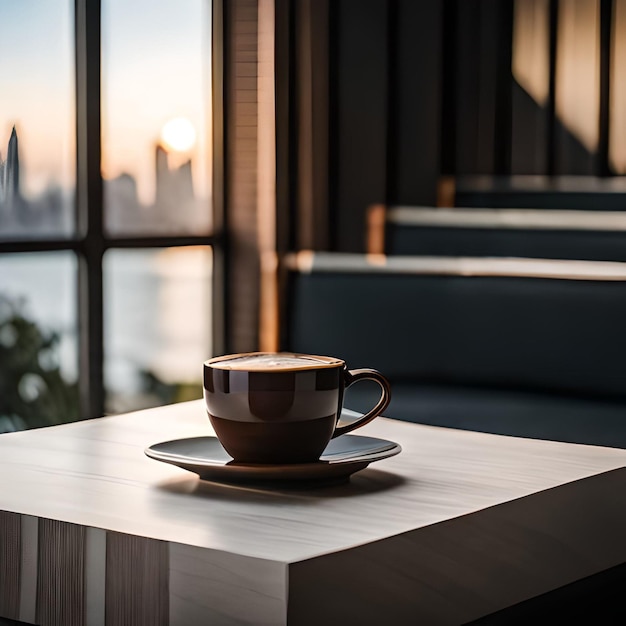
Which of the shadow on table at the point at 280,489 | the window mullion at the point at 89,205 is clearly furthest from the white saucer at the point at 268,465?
the window mullion at the point at 89,205

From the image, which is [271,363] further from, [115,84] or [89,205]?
[115,84]

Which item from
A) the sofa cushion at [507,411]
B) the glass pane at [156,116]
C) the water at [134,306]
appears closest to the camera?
the sofa cushion at [507,411]

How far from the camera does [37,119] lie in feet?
9.80

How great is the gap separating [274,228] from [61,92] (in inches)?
31.1

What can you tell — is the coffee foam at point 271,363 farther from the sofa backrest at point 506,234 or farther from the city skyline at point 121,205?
the city skyline at point 121,205

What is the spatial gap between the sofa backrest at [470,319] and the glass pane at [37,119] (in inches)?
27.9

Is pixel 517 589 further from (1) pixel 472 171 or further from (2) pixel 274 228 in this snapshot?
(1) pixel 472 171

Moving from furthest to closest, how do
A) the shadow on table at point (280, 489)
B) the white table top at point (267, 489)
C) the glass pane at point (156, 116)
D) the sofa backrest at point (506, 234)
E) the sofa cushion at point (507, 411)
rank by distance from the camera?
the glass pane at point (156, 116)
the sofa backrest at point (506, 234)
the sofa cushion at point (507, 411)
the shadow on table at point (280, 489)
the white table top at point (267, 489)

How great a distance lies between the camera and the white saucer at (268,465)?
1.04 m

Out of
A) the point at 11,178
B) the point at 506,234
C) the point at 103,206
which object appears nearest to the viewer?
the point at 11,178

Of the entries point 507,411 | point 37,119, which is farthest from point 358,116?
point 507,411

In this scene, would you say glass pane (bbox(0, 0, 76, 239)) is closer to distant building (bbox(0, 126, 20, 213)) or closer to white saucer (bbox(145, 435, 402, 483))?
distant building (bbox(0, 126, 20, 213))

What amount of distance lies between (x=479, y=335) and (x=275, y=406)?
5.59 feet

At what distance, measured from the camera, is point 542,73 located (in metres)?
3.65
